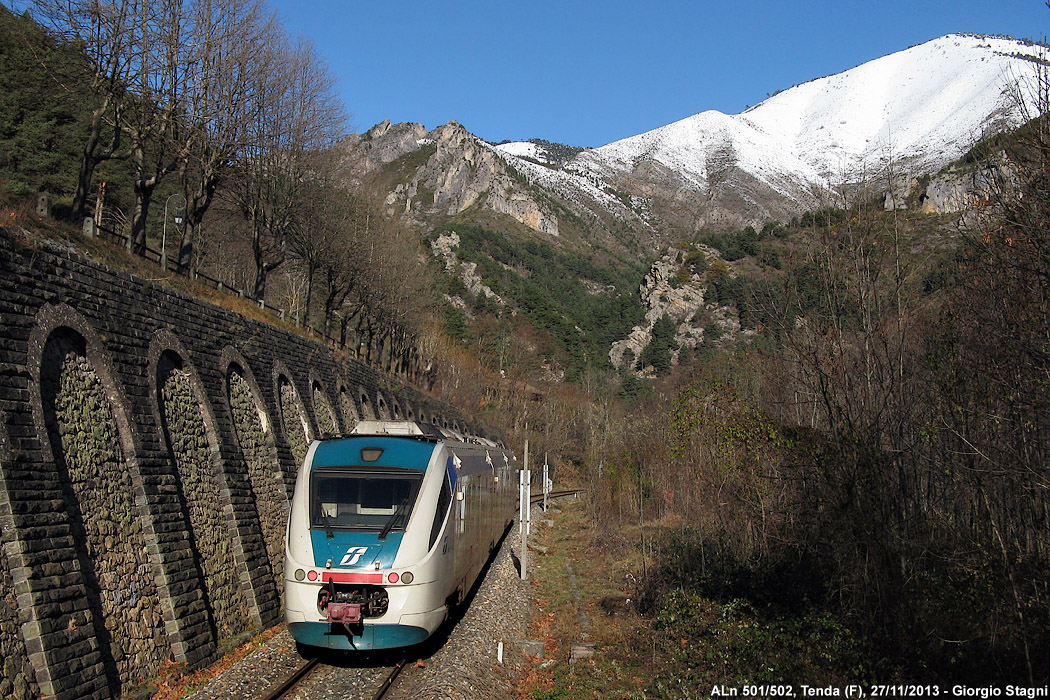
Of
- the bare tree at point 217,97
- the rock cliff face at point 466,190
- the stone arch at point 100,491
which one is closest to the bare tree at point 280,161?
the bare tree at point 217,97

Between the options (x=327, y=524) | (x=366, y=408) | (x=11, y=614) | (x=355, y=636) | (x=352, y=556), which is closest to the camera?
(x=11, y=614)

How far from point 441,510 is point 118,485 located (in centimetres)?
436

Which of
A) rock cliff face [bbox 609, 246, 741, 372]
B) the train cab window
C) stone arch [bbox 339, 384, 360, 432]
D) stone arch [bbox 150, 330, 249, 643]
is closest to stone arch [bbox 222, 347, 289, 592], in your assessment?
stone arch [bbox 150, 330, 249, 643]

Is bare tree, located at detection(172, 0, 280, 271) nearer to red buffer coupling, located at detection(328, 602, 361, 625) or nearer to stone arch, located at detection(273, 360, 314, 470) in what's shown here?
stone arch, located at detection(273, 360, 314, 470)

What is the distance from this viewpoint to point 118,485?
10.7 metres

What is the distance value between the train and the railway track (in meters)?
0.33

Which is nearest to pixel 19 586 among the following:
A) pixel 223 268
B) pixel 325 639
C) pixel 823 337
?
pixel 325 639

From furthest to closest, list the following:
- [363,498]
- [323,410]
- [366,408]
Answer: [366,408] → [323,410] → [363,498]

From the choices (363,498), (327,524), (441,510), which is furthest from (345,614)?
(441,510)

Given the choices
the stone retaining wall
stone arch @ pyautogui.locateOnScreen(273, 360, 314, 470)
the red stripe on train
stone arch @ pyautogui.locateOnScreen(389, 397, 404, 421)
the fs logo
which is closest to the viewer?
the stone retaining wall

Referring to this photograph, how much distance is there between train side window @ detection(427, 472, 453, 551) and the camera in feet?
36.5

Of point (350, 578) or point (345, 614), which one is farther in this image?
point (350, 578)

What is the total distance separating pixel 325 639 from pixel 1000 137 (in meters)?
10.4

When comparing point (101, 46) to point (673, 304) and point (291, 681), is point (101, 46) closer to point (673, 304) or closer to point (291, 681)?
point (291, 681)
